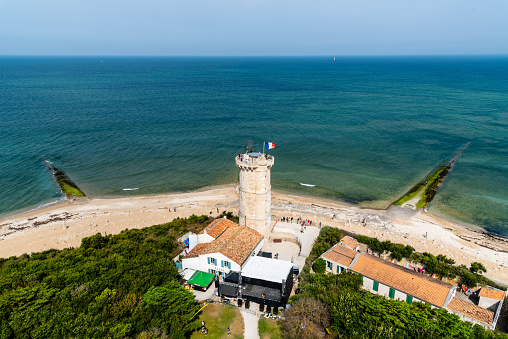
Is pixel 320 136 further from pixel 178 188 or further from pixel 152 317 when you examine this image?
pixel 152 317

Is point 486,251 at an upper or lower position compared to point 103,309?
lower

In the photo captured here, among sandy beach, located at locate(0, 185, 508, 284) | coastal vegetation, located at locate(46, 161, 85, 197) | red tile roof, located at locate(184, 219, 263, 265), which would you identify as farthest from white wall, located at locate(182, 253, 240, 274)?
coastal vegetation, located at locate(46, 161, 85, 197)

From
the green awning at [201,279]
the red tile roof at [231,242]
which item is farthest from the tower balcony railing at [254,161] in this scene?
the green awning at [201,279]

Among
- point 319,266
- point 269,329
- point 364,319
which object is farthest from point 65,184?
point 364,319

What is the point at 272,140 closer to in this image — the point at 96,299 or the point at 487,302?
the point at 487,302

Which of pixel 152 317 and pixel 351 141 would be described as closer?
pixel 152 317

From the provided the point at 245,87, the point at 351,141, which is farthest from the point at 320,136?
the point at 245,87
